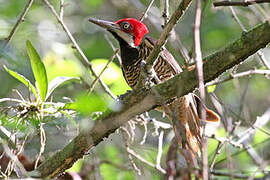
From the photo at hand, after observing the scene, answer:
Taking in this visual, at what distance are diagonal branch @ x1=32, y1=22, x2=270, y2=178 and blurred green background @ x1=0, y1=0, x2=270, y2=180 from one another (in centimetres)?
10

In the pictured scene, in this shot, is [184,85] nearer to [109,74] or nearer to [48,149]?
[109,74]

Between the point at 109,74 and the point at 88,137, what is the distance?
1.23 m

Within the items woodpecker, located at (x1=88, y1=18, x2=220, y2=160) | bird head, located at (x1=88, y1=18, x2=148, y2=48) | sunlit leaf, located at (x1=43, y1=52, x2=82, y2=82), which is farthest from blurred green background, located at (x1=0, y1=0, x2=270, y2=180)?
bird head, located at (x1=88, y1=18, x2=148, y2=48)

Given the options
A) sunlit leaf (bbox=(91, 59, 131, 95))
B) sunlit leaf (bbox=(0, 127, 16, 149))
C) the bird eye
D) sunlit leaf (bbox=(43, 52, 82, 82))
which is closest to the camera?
sunlit leaf (bbox=(0, 127, 16, 149))

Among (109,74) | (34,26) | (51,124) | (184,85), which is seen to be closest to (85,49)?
(34,26)

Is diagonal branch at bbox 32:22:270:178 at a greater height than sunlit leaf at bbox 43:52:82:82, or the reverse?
sunlit leaf at bbox 43:52:82:82

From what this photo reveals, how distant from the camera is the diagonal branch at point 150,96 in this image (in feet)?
6.89

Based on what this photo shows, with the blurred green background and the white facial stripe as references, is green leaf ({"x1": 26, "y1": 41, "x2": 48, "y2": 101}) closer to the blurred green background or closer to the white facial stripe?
the blurred green background

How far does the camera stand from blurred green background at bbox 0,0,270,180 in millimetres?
3240

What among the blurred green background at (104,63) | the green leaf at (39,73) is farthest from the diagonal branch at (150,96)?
the green leaf at (39,73)

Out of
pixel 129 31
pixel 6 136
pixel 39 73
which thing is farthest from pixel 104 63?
pixel 6 136

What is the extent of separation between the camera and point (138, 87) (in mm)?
2484

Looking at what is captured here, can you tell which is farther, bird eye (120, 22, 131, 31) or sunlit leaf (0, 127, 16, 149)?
bird eye (120, 22, 131, 31)

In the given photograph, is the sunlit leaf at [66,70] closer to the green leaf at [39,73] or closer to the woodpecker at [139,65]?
the woodpecker at [139,65]
